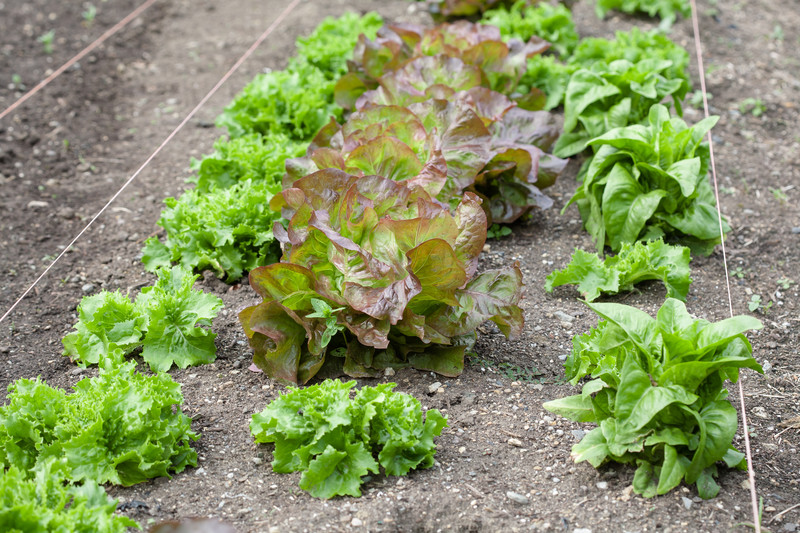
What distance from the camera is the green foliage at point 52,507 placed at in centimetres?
246

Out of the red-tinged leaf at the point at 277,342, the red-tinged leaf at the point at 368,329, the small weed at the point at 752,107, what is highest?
the red-tinged leaf at the point at 368,329

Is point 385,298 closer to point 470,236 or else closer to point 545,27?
A: point 470,236

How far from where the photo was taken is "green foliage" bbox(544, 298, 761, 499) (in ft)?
9.16

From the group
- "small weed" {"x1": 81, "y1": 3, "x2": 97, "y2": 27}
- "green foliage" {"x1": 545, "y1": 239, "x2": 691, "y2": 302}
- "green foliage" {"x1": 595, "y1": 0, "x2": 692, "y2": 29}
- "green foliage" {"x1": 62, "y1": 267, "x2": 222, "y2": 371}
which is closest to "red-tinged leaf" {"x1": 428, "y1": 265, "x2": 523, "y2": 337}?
"green foliage" {"x1": 545, "y1": 239, "x2": 691, "y2": 302}

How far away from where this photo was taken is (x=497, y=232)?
5.01 m

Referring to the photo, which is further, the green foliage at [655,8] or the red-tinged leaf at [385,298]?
the green foliage at [655,8]

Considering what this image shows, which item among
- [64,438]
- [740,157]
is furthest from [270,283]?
[740,157]

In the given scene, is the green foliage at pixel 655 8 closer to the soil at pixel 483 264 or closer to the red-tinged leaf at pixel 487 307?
the soil at pixel 483 264

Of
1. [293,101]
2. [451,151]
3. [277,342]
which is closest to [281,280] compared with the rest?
Result: [277,342]

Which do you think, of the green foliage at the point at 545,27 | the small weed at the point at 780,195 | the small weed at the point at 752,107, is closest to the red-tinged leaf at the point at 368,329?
the small weed at the point at 780,195

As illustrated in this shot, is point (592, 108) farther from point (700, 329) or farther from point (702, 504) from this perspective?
point (702, 504)

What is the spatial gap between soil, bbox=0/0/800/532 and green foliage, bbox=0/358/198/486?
0.13m

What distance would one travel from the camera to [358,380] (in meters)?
3.68

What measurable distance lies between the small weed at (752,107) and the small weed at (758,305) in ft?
9.38
